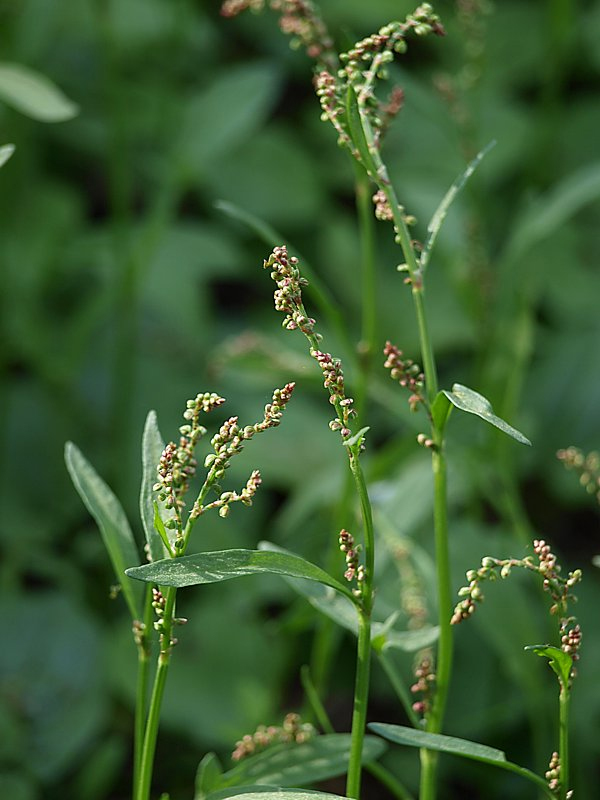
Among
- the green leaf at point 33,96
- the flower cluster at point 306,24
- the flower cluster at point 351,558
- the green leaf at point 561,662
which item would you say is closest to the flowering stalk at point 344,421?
the flower cluster at point 351,558

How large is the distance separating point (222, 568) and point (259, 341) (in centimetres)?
91

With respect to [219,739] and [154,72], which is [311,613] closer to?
[219,739]

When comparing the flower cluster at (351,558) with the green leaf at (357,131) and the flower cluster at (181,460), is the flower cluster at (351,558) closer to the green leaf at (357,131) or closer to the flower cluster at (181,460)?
the flower cluster at (181,460)

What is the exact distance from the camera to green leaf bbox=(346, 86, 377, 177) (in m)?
0.70

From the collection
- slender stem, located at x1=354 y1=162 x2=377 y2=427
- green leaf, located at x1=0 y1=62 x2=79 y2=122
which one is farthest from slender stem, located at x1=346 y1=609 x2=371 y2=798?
green leaf, located at x1=0 y1=62 x2=79 y2=122

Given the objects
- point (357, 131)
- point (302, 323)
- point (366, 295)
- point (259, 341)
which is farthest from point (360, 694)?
point (259, 341)

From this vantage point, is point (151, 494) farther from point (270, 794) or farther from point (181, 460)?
point (270, 794)

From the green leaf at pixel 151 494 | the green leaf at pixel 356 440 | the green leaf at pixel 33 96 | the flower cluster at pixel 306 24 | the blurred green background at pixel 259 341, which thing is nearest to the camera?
the green leaf at pixel 356 440

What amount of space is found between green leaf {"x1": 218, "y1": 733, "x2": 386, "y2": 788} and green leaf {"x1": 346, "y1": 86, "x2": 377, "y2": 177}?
1.30ft

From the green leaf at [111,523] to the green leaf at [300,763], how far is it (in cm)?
13

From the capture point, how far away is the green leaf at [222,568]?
622mm

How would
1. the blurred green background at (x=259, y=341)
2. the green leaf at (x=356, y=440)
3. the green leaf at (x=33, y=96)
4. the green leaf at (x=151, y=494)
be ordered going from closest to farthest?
the green leaf at (x=356, y=440) → the green leaf at (x=151, y=494) → the green leaf at (x=33, y=96) → the blurred green background at (x=259, y=341)

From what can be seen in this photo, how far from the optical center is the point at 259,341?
154 cm

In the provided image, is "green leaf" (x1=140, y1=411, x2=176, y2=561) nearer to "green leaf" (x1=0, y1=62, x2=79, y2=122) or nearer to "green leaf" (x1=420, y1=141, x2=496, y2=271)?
"green leaf" (x1=420, y1=141, x2=496, y2=271)
